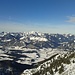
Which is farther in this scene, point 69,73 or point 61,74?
point 61,74

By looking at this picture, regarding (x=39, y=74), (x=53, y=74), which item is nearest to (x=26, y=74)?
(x=39, y=74)

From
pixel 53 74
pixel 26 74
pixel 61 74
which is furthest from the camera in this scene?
pixel 26 74

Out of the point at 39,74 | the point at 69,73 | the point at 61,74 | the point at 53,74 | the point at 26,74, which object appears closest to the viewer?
the point at 69,73

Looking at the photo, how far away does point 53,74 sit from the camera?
5938 centimetres

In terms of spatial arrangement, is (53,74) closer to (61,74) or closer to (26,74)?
(61,74)

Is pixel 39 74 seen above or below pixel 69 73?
below

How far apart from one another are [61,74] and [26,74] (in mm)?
47622

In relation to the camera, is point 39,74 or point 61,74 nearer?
point 61,74

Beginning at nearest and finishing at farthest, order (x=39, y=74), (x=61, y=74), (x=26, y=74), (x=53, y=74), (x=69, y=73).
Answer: (x=69, y=73)
(x=61, y=74)
(x=53, y=74)
(x=39, y=74)
(x=26, y=74)

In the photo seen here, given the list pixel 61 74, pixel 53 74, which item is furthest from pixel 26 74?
pixel 61 74

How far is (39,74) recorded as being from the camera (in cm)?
7688

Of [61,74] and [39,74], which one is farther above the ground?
[61,74]

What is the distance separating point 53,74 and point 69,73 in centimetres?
1073

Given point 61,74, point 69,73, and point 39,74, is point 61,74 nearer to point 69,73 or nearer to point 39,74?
point 69,73
